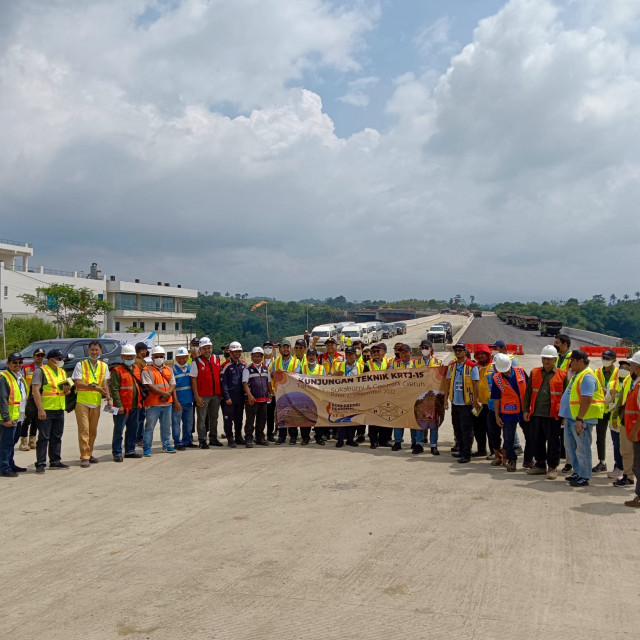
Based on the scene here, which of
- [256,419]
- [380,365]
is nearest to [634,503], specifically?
[380,365]

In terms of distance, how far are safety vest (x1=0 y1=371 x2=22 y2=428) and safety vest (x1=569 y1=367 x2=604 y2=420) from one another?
7.86 metres

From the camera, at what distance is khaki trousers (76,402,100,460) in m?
9.28

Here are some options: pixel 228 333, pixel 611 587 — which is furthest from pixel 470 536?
pixel 228 333

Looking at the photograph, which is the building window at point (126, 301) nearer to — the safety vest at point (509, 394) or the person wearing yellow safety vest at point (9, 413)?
the person wearing yellow safety vest at point (9, 413)

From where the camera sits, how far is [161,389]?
10008mm

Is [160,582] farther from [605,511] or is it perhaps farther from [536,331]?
[536,331]

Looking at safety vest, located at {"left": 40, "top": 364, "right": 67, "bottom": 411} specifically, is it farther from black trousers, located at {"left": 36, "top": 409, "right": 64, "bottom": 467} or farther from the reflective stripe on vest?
the reflective stripe on vest

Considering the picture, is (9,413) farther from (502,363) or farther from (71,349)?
(71,349)

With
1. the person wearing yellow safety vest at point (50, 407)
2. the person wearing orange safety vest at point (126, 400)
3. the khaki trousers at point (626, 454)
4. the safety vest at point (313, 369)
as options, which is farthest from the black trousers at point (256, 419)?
the khaki trousers at point (626, 454)

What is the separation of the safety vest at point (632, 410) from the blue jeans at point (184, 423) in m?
7.12

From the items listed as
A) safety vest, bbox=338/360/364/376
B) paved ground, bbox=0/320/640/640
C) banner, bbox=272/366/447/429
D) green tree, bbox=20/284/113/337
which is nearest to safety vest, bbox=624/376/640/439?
paved ground, bbox=0/320/640/640

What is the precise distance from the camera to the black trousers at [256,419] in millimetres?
10719

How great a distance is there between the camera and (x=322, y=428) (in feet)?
36.6

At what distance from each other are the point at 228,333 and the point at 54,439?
95974 mm
